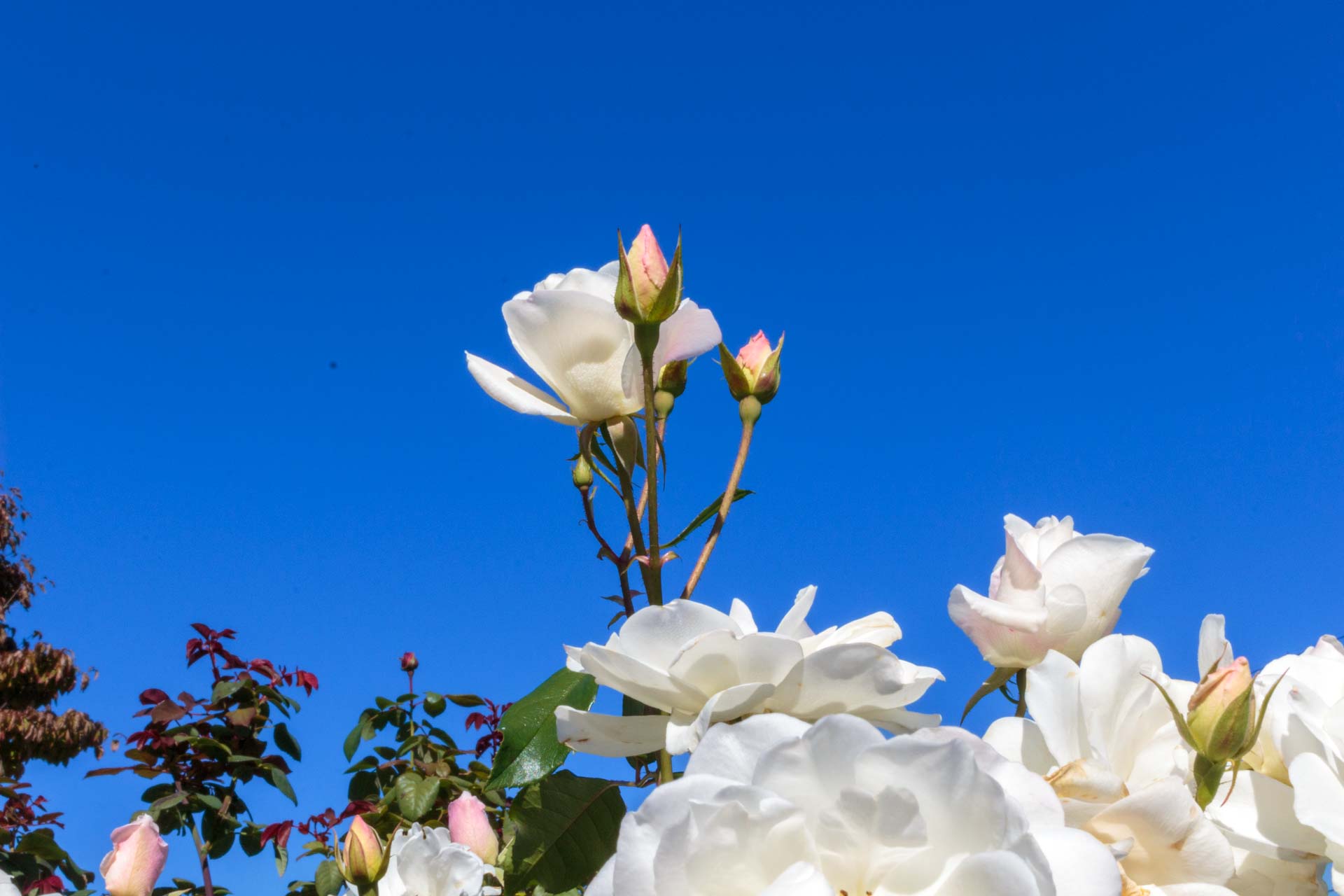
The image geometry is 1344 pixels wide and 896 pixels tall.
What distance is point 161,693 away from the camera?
296 centimetres

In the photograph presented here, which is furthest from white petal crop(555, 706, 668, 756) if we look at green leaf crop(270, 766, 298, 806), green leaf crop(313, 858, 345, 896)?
green leaf crop(270, 766, 298, 806)

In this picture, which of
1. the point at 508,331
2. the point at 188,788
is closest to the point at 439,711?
the point at 188,788

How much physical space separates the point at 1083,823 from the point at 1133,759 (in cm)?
17

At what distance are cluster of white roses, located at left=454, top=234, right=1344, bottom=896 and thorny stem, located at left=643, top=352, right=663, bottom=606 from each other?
7cm

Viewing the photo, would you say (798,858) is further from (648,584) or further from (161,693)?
(161,693)

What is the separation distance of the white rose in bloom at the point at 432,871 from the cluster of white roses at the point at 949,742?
3.09 ft

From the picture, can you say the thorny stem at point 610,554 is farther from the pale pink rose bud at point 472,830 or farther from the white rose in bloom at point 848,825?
the pale pink rose bud at point 472,830

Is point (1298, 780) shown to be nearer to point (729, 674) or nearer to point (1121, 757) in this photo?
point (1121, 757)

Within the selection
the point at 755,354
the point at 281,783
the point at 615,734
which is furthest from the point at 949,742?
the point at 281,783

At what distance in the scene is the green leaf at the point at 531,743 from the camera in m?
0.93

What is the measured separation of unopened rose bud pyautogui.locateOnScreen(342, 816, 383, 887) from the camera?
4.54 ft

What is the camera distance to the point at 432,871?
169 cm

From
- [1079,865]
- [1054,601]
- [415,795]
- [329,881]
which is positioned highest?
[415,795]

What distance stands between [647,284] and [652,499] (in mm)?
190
